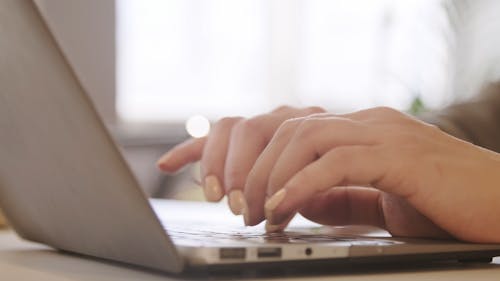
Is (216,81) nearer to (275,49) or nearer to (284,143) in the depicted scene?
(275,49)

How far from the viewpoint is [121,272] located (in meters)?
0.48

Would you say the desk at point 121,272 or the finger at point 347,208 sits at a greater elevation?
the desk at point 121,272

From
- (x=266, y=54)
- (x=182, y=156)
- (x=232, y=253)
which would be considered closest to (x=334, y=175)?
(x=232, y=253)

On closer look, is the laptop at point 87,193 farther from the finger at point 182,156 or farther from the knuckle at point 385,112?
the finger at point 182,156

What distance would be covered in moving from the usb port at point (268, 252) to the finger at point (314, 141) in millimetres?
143

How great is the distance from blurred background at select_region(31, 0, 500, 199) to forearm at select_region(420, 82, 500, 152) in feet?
5.04

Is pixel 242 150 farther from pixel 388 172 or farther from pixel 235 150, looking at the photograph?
pixel 388 172

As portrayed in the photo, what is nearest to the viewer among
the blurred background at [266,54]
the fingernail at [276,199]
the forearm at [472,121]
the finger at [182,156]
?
the fingernail at [276,199]

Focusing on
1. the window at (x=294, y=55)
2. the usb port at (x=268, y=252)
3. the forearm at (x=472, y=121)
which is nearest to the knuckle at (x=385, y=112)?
the usb port at (x=268, y=252)

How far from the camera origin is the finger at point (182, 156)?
88 cm

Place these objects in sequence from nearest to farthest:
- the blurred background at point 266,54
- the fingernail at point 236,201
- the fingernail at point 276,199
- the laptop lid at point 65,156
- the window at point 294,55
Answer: the laptop lid at point 65,156 < the fingernail at point 276,199 < the fingernail at point 236,201 < the blurred background at point 266,54 < the window at point 294,55

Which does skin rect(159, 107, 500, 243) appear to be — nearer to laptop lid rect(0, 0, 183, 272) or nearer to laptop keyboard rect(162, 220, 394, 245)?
laptop keyboard rect(162, 220, 394, 245)

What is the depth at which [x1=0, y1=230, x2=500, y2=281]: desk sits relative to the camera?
1.51 ft

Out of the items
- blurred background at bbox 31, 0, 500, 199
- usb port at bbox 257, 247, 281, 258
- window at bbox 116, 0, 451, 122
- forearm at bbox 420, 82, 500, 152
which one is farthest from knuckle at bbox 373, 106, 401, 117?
window at bbox 116, 0, 451, 122
